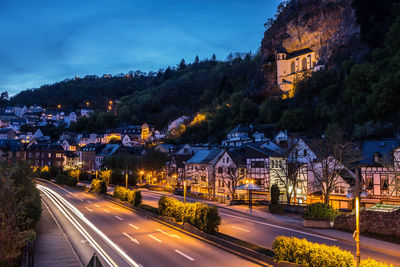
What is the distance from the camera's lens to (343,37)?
3659 inches

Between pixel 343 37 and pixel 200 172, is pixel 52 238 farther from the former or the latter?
pixel 343 37

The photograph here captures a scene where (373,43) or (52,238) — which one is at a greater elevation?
(373,43)

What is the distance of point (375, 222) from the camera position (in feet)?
70.6

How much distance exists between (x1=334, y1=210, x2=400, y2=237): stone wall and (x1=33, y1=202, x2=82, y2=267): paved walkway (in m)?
17.9

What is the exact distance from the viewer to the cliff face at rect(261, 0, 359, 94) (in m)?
92.7

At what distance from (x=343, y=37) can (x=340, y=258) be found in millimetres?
93738

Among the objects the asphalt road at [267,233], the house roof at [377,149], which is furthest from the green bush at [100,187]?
the house roof at [377,149]

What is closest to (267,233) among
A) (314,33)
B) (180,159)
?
(180,159)

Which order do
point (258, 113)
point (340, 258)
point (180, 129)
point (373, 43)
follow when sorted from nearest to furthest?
point (340, 258), point (373, 43), point (258, 113), point (180, 129)

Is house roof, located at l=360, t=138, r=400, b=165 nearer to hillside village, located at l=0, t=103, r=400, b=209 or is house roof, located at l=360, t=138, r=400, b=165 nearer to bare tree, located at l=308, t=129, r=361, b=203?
hillside village, located at l=0, t=103, r=400, b=209

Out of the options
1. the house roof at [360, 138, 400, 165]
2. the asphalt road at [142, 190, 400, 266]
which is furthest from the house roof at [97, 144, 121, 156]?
the asphalt road at [142, 190, 400, 266]

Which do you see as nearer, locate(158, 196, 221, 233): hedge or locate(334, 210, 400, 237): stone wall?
locate(334, 210, 400, 237): stone wall

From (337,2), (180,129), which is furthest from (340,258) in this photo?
(180,129)

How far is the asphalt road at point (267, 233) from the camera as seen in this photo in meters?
17.6
